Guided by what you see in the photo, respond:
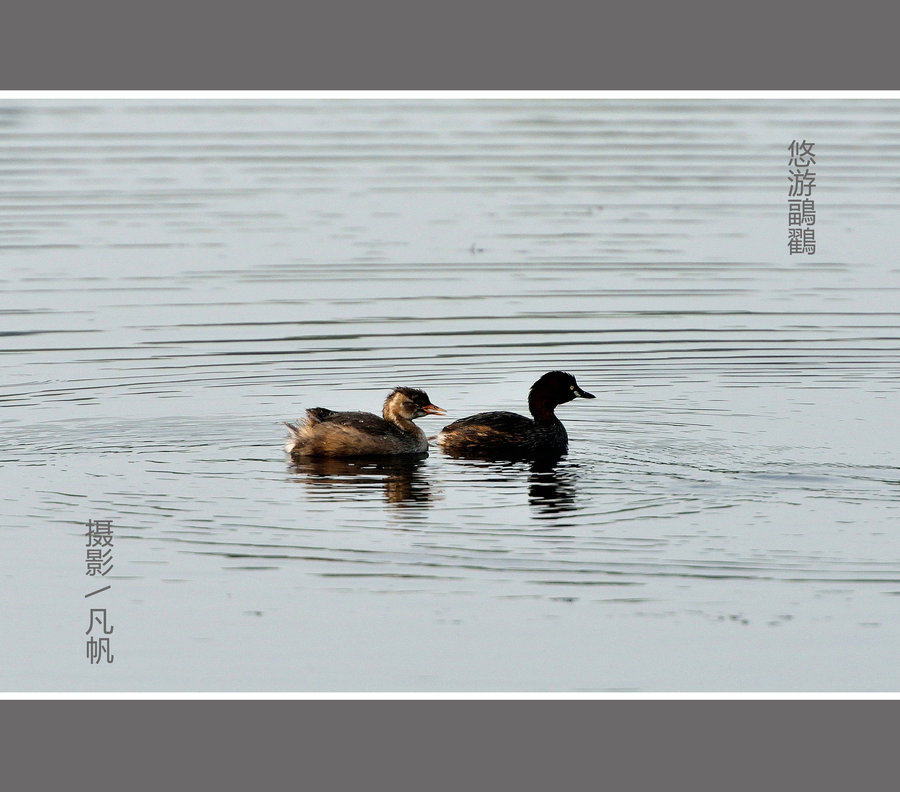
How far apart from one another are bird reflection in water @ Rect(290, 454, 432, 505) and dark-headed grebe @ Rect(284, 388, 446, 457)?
5 centimetres

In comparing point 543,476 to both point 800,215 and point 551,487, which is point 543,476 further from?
point 800,215

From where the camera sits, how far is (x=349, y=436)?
11.3m

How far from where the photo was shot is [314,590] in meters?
8.41

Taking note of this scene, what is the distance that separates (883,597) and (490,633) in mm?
2101

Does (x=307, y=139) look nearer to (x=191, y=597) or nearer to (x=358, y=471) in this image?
(x=358, y=471)

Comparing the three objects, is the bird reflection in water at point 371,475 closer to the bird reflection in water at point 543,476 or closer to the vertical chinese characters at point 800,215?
the bird reflection in water at point 543,476

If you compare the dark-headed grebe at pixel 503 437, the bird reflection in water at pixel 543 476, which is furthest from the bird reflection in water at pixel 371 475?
the bird reflection in water at pixel 543 476

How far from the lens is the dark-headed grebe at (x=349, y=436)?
36.9 feet

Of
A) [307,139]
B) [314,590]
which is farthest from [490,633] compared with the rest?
[307,139]

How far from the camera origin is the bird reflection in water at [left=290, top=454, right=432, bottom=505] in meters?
10.4

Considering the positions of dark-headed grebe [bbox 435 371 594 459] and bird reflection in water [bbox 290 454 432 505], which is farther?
dark-headed grebe [bbox 435 371 594 459]

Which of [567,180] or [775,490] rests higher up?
[567,180]

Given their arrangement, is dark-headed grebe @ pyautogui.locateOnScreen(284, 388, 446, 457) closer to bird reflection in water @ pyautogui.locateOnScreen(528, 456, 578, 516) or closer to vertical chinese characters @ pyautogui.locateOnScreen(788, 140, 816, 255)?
bird reflection in water @ pyautogui.locateOnScreen(528, 456, 578, 516)

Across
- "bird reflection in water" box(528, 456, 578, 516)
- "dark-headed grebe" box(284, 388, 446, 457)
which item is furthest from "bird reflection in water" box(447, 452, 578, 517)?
"dark-headed grebe" box(284, 388, 446, 457)
